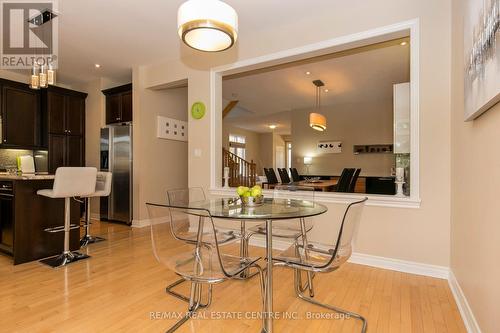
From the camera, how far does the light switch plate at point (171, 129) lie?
5.20 m

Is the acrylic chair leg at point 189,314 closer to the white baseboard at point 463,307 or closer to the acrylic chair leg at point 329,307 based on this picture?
the acrylic chair leg at point 329,307

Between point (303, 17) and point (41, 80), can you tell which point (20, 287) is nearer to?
point (41, 80)

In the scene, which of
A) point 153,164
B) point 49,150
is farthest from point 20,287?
point 49,150

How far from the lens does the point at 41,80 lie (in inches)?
123

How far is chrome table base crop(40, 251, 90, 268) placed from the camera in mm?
2902

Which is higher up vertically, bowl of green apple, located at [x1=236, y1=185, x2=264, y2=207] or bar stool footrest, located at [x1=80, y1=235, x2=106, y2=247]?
bowl of green apple, located at [x1=236, y1=185, x2=264, y2=207]

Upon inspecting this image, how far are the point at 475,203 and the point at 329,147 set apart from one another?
20.4ft

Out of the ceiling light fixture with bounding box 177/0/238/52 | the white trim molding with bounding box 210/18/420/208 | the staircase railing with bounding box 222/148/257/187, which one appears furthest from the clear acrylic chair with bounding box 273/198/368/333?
the staircase railing with bounding box 222/148/257/187

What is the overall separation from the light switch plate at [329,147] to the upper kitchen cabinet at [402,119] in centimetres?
476

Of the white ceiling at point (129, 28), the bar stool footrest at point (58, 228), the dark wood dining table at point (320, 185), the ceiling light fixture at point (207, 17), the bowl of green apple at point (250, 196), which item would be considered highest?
the white ceiling at point (129, 28)

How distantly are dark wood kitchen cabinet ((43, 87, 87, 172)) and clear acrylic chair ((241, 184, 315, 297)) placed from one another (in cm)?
437

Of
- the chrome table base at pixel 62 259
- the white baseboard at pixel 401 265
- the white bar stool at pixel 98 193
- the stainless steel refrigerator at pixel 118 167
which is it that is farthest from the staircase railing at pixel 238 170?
the white baseboard at pixel 401 265

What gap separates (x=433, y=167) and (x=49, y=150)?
19.5ft

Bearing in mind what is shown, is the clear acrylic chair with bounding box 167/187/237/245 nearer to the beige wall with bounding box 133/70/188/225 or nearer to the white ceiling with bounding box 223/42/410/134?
the beige wall with bounding box 133/70/188/225
